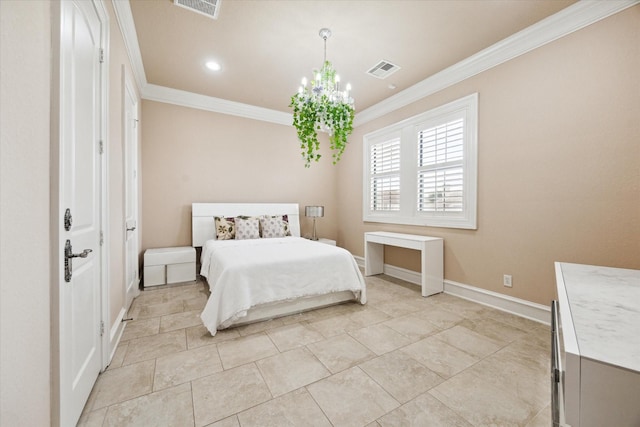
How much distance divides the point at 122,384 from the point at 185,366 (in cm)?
37

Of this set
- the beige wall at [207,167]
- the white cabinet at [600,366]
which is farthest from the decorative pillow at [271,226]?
the white cabinet at [600,366]

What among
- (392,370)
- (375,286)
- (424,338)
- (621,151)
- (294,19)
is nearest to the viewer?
(392,370)

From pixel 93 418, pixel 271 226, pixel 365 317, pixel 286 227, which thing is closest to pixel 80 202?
pixel 93 418

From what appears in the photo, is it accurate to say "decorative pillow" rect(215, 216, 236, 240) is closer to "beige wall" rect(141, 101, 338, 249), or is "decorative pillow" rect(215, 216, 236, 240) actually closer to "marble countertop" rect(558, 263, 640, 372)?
"beige wall" rect(141, 101, 338, 249)

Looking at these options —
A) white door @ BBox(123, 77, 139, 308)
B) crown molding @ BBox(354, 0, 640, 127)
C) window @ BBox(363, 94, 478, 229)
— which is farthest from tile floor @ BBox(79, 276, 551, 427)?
crown molding @ BBox(354, 0, 640, 127)

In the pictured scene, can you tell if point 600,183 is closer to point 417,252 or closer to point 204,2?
point 417,252

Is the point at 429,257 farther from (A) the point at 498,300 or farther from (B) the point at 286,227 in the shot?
(B) the point at 286,227

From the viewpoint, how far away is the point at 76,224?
143 centimetres

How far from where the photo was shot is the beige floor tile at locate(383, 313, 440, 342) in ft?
8.05

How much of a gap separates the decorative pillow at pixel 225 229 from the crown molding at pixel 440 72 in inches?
74.4

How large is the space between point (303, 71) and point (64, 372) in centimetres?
357

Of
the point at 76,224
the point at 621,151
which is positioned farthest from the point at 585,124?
the point at 76,224

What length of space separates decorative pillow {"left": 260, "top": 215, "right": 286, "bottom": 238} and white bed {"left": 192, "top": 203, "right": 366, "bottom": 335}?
0.76 metres

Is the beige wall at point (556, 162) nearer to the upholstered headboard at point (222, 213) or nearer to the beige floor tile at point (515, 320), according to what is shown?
the beige floor tile at point (515, 320)
